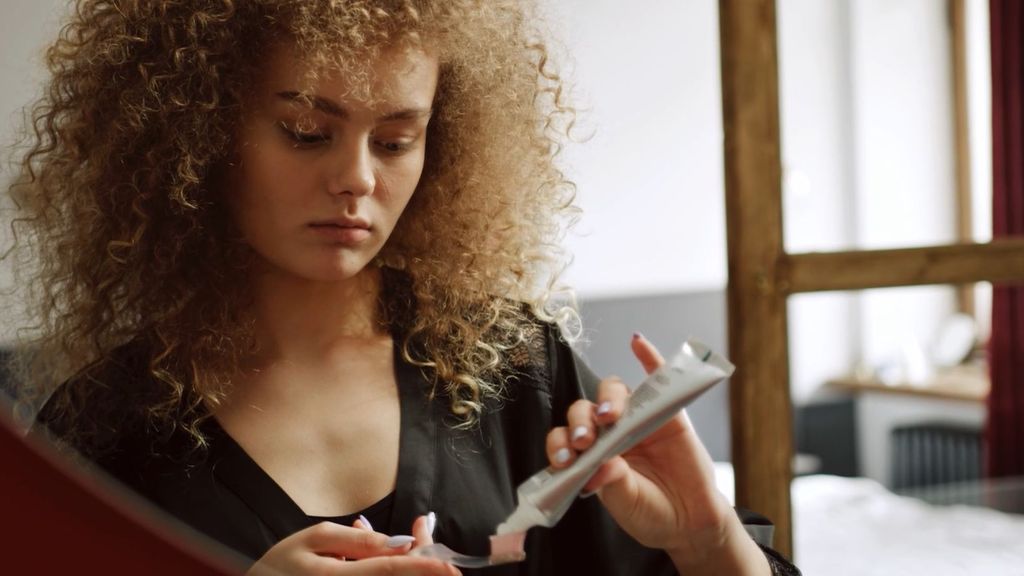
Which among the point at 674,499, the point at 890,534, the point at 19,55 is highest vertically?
the point at 19,55

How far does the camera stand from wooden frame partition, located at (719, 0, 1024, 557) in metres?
0.64

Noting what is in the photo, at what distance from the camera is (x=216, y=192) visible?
1.62 feet

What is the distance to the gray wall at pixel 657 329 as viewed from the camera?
2.39 feet

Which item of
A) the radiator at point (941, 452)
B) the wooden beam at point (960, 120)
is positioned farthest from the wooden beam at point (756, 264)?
the radiator at point (941, 452)

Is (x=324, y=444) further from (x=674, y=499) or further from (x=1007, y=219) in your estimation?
(x=1007, y=219)

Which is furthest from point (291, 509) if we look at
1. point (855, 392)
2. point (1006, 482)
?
point (855, 392)

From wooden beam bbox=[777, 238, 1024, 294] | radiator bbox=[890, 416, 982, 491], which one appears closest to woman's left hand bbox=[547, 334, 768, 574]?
wooden beam bbox=[777, 238, 1024, 294]

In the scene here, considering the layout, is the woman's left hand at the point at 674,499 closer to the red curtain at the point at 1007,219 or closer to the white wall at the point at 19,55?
the white wall at the point at 19,55

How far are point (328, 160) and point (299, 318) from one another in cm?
10

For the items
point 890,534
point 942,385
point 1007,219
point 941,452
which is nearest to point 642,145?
point 890,534

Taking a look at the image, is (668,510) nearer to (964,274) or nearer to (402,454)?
(402,454)

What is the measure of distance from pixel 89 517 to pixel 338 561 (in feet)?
0.47

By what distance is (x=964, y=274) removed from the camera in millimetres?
703

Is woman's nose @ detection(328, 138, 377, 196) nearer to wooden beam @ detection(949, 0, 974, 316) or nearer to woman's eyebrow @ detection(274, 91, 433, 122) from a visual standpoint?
woman's eyebrow @ detection(274, 91, 433, 122)
